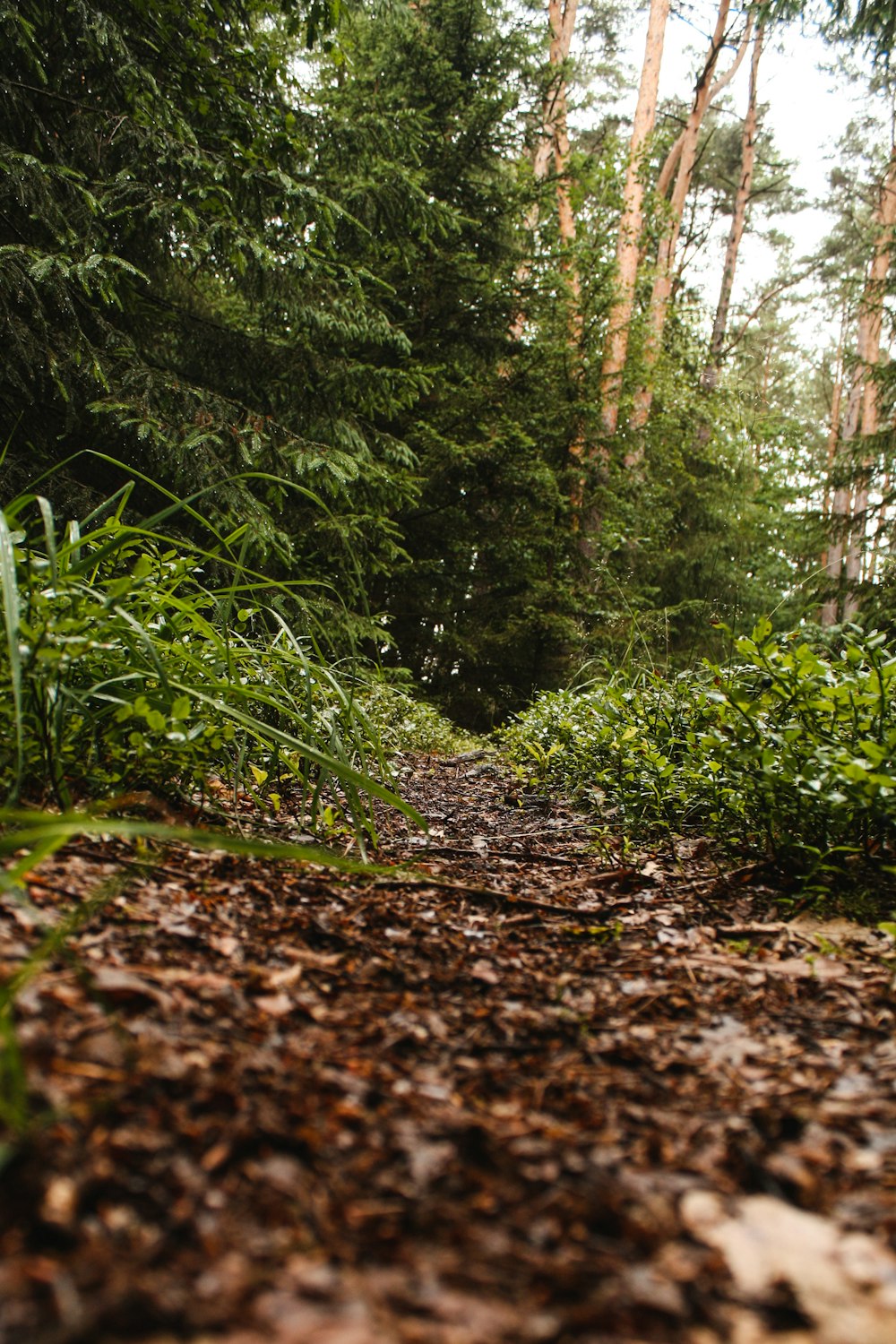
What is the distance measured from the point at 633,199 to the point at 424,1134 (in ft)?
48.3

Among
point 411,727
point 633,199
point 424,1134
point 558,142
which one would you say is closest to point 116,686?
point 424,1134


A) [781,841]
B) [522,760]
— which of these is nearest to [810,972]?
[781,841]

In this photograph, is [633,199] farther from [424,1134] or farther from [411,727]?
[424,1134]

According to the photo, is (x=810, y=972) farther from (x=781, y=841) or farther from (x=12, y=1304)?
(x=12, y=1304)

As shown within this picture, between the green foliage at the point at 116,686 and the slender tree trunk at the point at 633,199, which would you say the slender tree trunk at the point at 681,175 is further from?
the green foliage at the point at 116,686

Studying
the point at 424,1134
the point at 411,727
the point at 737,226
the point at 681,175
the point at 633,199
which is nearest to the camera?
the point at 424,1134

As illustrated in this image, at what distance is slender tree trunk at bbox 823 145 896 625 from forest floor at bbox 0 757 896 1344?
4942 mm

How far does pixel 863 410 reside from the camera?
1950cm

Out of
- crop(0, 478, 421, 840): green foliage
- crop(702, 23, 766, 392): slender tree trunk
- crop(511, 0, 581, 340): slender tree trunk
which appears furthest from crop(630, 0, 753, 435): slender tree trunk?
crop(0, 478, 421, 840): green foliage

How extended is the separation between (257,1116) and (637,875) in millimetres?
1653

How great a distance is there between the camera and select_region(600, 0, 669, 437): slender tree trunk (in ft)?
37.5

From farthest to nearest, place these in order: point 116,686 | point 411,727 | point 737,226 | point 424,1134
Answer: point 737,226 → point 411,727 → point 116,686 → point 424,1134

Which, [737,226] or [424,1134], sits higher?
[737,226]

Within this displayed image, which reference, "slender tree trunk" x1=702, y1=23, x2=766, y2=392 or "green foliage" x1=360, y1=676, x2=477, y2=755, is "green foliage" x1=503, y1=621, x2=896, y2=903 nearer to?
"green foliage" x1=360, y1=676, x2=477, y2=755
